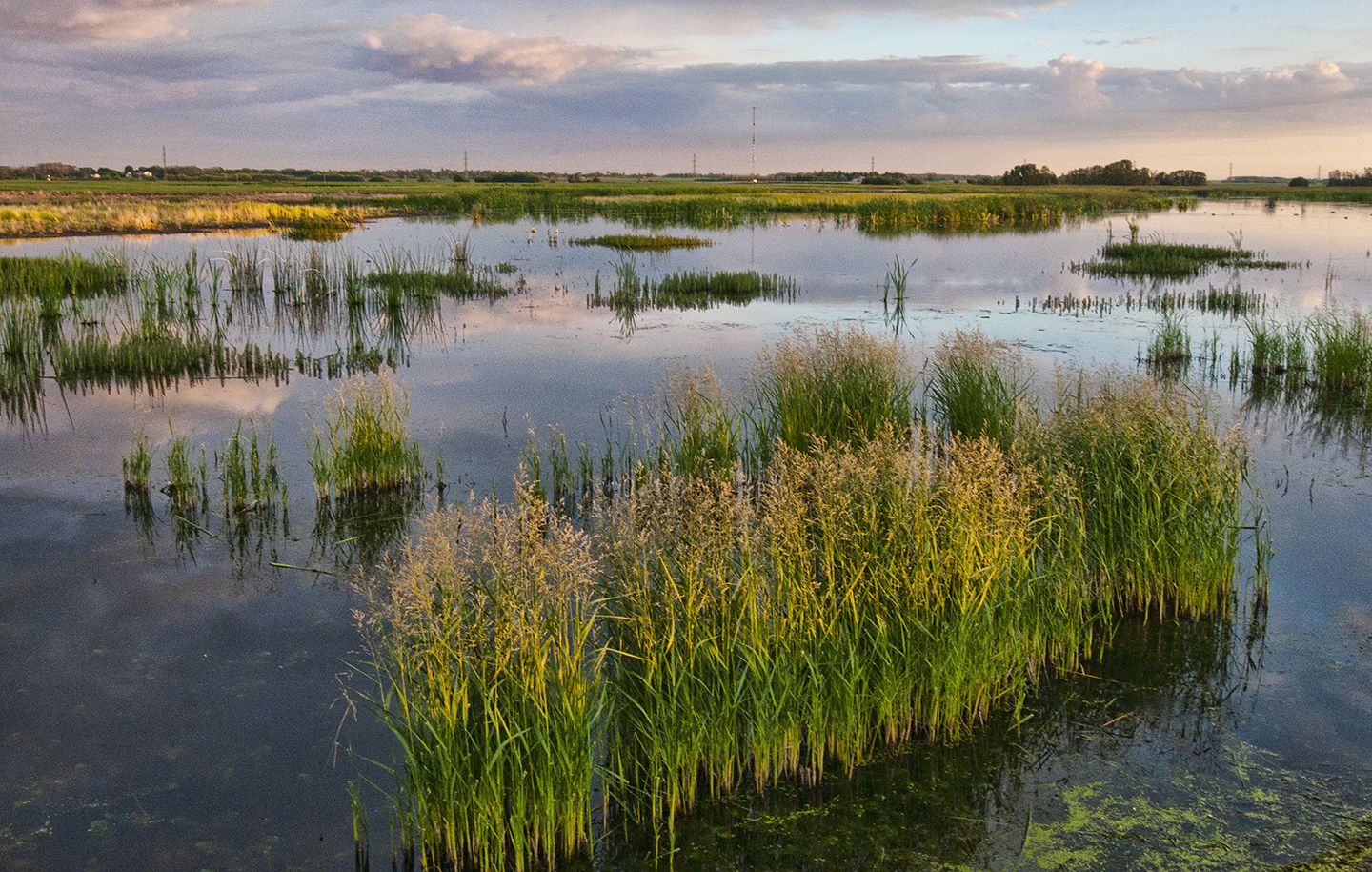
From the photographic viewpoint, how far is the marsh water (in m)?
4.62

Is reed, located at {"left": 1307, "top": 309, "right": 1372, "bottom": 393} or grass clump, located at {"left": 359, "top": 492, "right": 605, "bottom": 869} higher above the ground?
reed, located at {"left": 1307, "top": 309, "right": 1372, "bottom": 393}

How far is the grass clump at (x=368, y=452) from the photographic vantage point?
31.3 ft

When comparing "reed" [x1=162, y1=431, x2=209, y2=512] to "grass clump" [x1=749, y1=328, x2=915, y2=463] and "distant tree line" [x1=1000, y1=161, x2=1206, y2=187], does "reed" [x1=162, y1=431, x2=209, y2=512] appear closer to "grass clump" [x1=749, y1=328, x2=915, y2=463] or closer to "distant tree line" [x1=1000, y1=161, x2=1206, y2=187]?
"grass clump" [x1=749, y1=328, x2=915, y2=463]

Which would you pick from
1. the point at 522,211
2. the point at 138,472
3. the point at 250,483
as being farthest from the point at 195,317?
the point at 522,211

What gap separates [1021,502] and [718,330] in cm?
1277

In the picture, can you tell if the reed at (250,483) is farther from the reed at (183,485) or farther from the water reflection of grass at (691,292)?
the water reflection of grass at (691,292)

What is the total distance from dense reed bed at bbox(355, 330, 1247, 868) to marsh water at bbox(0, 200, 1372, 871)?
0.28 meters

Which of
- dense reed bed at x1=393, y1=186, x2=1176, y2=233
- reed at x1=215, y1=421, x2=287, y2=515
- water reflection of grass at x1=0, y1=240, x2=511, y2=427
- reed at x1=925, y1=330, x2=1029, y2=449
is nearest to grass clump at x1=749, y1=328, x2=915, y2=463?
reed at x1=925, y1=330, x2=1029, y2=449

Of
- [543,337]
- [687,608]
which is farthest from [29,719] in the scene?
[543,337]

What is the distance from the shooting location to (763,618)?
201 inches

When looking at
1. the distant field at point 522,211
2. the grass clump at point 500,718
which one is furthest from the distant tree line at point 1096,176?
the grass clump at point 500,718

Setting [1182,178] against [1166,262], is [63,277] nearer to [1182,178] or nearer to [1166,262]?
[1166,262]

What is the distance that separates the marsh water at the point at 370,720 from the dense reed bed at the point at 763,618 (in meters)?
0.28

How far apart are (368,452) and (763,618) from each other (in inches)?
239
